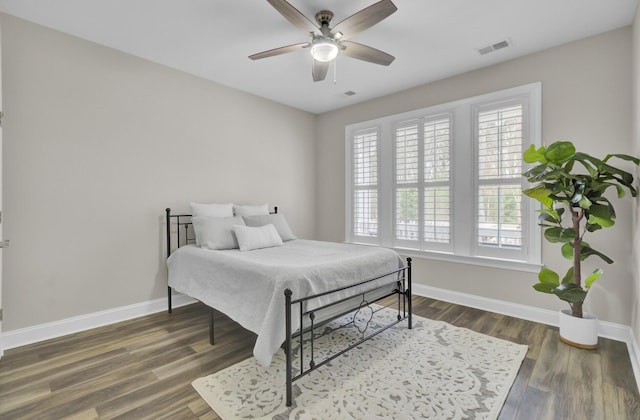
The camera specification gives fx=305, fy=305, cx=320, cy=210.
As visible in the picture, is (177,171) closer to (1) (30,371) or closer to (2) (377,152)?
(1) (30,371)

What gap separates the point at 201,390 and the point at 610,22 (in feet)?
14.4

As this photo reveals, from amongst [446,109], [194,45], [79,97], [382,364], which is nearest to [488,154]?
[446,109]

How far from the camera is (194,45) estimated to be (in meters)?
3.02

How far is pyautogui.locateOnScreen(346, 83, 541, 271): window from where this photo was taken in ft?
10.7

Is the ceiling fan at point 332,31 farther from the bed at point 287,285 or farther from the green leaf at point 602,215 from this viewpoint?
the green leaf at point 602,215

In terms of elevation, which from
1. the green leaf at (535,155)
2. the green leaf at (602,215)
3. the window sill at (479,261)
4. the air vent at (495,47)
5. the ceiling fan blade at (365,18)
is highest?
the air vent at (495,47)

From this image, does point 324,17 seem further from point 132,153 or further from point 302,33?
point 132,153

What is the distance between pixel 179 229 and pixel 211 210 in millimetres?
449

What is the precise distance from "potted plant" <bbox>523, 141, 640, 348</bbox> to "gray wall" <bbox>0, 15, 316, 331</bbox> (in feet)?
11.5

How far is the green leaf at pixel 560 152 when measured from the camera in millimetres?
2486

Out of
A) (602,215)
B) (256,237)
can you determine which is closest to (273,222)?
(256,237)

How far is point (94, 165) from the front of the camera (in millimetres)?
3016

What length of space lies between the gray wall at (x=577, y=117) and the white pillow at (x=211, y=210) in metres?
2.66

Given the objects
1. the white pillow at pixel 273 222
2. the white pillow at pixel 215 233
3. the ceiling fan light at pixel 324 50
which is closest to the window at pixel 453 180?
the white pillow at pixel 273 222
